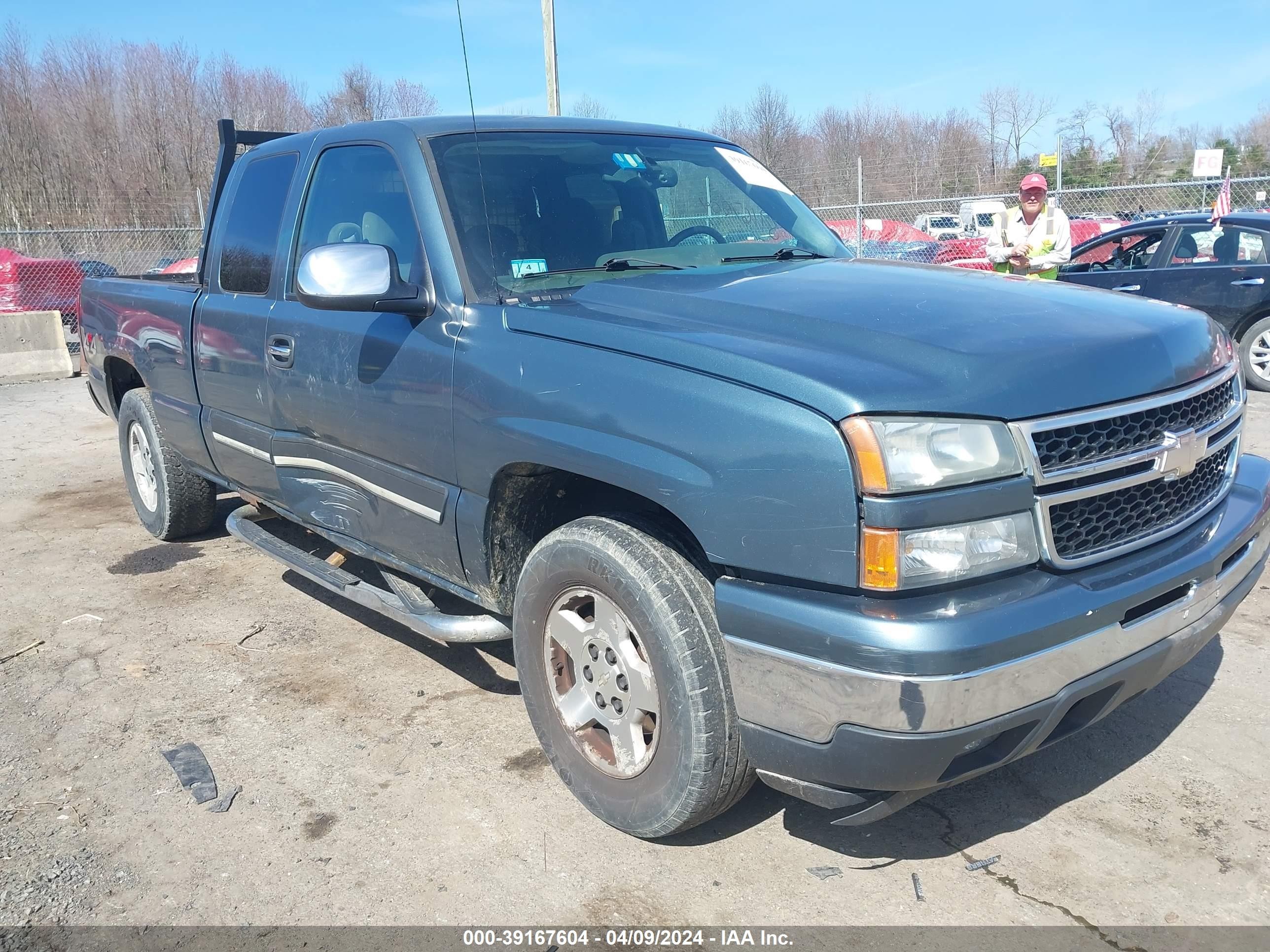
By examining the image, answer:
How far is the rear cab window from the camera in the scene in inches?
160

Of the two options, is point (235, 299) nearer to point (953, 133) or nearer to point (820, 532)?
point (820, 532)

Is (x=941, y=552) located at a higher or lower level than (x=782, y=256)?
lower

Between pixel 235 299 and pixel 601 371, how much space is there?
2.28 metres

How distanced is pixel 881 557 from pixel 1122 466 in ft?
2.18

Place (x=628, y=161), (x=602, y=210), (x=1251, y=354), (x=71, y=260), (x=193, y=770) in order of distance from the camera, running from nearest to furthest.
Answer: (x=193, y=770), (x=602, y=210), (x=628, y=161), (x=1251, y=354), (x=71, y=260)

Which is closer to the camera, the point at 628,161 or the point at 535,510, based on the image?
the point at 535,510

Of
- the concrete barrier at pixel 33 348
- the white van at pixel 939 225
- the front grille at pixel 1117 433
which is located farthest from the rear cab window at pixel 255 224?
the white van at pixel 939 225

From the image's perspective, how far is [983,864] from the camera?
266 centimetres

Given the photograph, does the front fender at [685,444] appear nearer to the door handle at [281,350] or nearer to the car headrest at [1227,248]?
the door handle at [281,350]

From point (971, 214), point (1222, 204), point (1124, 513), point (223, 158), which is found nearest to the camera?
point (1124, 513)

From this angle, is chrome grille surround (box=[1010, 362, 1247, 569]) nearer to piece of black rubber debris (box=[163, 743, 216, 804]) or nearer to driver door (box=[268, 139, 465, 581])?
driver door (box=[268, 139, 465, 581])

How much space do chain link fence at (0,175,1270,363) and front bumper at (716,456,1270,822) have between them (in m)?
9.20

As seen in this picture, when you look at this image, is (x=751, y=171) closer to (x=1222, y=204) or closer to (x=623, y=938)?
(x=623, y=938)

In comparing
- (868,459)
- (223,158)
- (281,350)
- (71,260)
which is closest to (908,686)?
(868,459)
